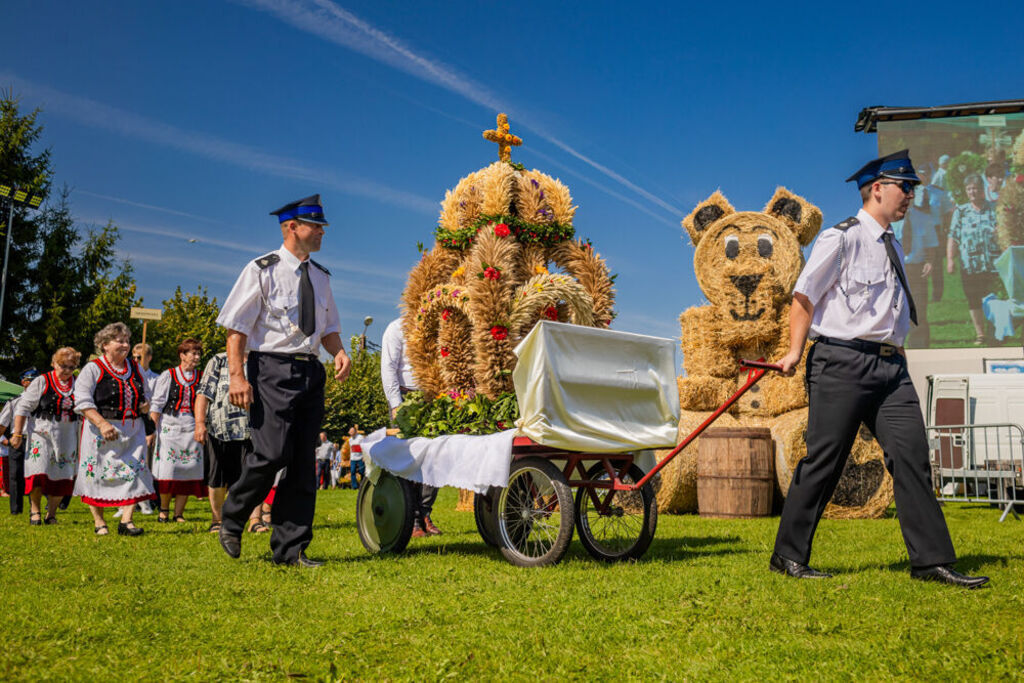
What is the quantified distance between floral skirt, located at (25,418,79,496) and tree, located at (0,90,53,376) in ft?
75.7

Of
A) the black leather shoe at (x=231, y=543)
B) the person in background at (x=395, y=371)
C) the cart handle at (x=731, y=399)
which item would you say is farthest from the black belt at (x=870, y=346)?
the person in background at (x=395, y=371)

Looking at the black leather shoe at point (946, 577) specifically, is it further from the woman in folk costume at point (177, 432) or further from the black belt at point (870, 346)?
the woman in folk costume at point (177, 432)

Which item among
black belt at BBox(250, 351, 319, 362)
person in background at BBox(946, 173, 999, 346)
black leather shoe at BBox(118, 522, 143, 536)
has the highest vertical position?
person in background at BBox(946, 173, 999, 346)

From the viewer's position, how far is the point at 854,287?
4582 mm

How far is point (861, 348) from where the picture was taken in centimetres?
450

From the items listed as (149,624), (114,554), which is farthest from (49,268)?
(149,624)

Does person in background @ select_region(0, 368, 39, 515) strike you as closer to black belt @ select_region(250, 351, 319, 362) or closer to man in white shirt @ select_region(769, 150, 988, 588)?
black belt @ select_region(250, 351, 319, 362)

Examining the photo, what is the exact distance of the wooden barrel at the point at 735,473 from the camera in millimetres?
9266

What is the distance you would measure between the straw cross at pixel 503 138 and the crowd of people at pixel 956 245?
712 inches

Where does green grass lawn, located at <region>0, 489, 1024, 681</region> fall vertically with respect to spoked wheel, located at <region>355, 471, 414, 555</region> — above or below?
below

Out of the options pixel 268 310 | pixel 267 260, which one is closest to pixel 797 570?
pixel 268 310

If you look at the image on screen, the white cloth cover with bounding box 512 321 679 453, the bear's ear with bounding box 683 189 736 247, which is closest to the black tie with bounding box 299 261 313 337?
the white cloth cover with bounding box 512 321 679 453

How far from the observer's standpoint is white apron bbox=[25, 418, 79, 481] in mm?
9148

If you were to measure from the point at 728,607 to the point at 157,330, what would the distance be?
34.1 m
